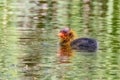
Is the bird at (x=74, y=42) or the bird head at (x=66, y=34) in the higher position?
the bird head at (x=66, y=34)

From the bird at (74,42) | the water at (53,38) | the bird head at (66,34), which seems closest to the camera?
the water at (53,38)

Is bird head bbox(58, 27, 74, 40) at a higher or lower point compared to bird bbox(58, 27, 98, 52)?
higher

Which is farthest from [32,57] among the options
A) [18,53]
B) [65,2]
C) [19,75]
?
[65,2]

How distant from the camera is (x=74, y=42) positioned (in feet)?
35.9

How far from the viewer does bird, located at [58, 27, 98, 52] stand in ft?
35.1

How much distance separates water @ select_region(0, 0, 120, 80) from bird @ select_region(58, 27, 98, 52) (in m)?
0.10

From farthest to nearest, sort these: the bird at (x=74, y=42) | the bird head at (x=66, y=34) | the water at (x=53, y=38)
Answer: the bird head at (x=66, y=34), the bird at (x=74, y=42), the water at (x=53, y=38)

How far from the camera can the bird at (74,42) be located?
421 inches

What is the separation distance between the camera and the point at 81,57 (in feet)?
33.3

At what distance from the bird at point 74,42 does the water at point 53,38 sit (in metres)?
0.10

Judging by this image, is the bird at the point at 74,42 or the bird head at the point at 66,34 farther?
the bird head at the point at 66,34

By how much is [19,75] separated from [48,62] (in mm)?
804

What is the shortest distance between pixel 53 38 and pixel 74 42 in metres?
0.35

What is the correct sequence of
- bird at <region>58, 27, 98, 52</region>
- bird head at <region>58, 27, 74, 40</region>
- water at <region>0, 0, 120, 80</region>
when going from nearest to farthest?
water at <region>0, 0, 120, 80</region>
bird at <region>58, 27, 98, 52</region>
bird head at <region>58, 27, 74, 40</region>
